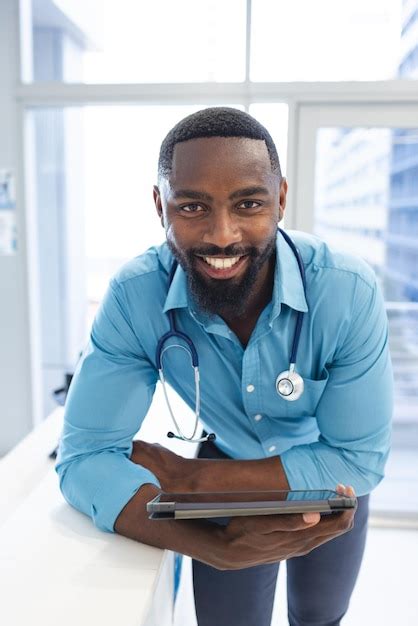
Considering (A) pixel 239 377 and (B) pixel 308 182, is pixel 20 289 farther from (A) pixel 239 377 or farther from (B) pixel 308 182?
(A) pixel 239 377

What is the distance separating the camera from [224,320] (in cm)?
94

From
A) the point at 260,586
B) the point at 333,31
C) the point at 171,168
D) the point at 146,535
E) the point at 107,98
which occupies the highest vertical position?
the point at 333,31

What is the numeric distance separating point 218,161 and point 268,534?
21.5 inches

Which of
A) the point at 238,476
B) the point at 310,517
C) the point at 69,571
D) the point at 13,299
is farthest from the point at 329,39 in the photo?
the point at 69,571

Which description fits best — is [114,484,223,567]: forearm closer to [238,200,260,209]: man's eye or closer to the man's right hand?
the man's right hand

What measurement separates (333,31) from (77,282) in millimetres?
1561

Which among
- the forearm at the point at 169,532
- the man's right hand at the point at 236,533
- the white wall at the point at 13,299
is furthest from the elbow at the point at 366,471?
the white wall at the point at 13,299

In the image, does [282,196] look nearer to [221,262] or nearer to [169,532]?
[221,262]

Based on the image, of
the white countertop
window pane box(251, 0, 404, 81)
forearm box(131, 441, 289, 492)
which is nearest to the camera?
the white countertop

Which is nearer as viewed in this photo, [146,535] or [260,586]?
[146,535]

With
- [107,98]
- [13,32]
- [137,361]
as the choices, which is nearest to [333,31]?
[107,98]

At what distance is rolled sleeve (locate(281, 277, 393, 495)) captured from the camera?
34.2 inches

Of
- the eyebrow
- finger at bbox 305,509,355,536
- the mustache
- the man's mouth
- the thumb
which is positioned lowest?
finger at bbox 305,509,355,536

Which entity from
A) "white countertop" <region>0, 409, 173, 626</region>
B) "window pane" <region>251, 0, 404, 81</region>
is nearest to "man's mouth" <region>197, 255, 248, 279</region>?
"white countertop" <region>0, 409, 173, 626</region>
